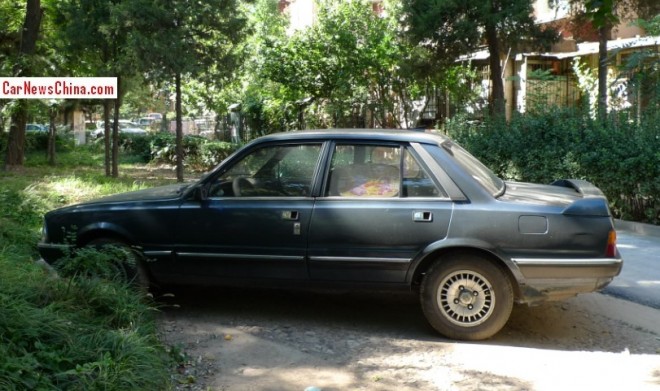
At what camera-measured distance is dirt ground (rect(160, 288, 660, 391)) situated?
4.84 metres

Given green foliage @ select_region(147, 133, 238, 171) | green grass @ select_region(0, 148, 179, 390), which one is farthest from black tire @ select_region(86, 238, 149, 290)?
green foliage @ select_region(147, 133, 238, 171)

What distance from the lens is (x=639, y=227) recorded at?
10094 mm

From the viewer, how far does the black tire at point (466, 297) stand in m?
5.51

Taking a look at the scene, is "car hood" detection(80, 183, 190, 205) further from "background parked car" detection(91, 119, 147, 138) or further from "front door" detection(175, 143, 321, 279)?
"background parked car" detection(91, 119, 147, 138)

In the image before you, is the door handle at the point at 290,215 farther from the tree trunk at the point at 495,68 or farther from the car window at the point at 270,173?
the tree trunk at the point at 495,68

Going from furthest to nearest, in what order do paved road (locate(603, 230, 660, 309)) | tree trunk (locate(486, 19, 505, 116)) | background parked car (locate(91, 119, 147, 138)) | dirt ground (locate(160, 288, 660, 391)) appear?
background parked car (locate(91, 119, 147, 138)) < tree trunk (locate(486, 19, 505, 116)) < paved road (locate(603, 230, 660, 309)) < dirt ground (locate(160, 288, 660, 391))

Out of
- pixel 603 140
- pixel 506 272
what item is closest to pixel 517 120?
pixel 603 140

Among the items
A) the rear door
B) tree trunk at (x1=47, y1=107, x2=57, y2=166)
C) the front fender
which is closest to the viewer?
the rear door

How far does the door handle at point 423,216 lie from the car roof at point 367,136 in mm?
657

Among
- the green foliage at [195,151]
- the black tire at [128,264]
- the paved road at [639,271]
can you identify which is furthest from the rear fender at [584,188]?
the green foliage at [195,151]

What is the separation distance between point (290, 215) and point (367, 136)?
0.92 metres

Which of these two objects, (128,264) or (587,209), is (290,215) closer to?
(128,264)

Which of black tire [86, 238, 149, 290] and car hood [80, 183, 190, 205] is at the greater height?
car hood [80, 183, 190, 205]

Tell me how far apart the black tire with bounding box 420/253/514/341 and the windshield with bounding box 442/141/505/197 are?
63 cm
